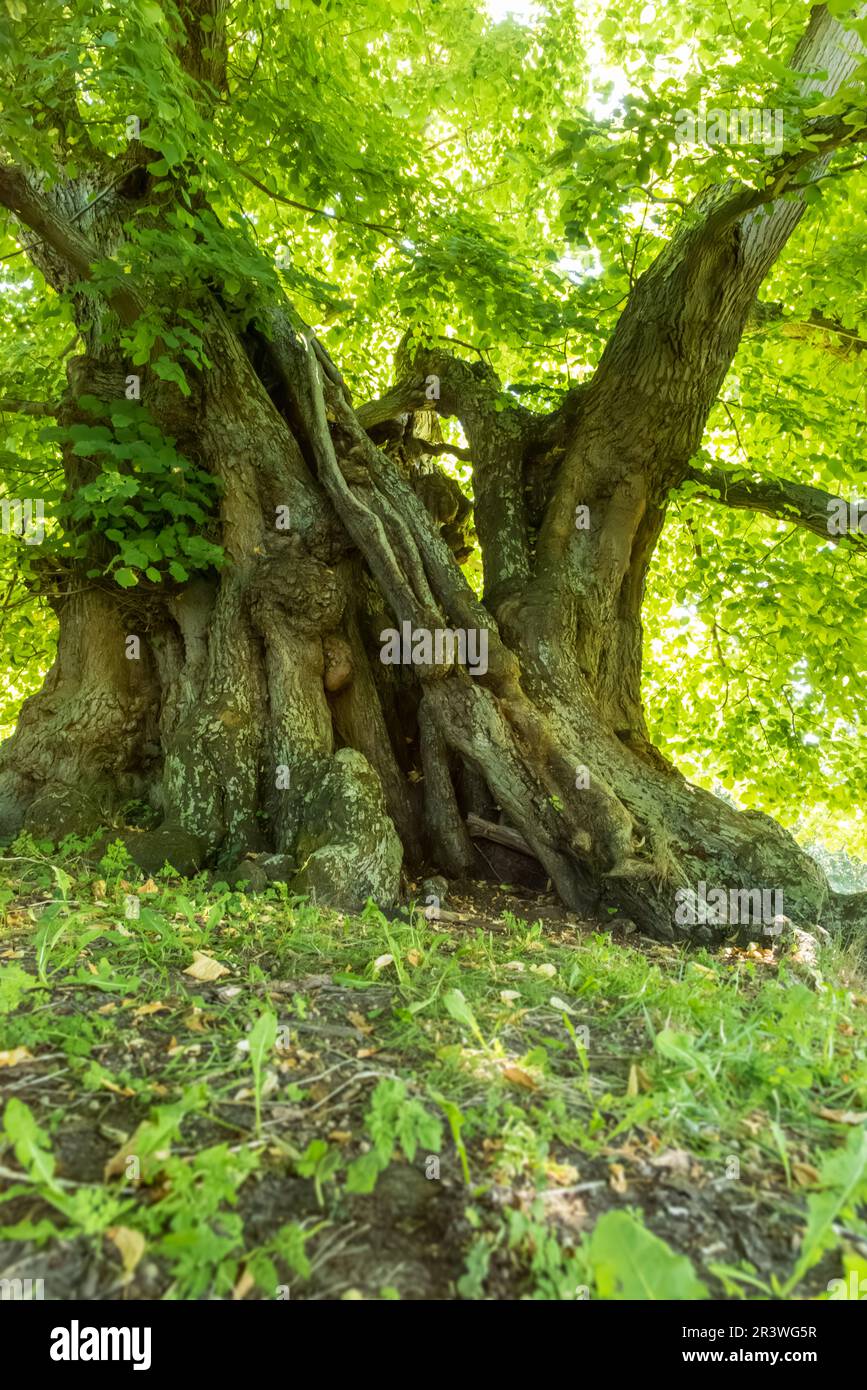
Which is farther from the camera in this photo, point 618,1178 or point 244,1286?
point 618,1178

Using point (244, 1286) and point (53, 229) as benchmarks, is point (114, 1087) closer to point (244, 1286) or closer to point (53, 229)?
point (244, 1286)

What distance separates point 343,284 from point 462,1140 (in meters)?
9.81

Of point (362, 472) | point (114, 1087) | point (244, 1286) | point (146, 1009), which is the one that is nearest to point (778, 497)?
point (362, 472)

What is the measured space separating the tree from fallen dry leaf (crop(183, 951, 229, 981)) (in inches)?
51.3

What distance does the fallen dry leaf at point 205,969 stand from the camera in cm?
279

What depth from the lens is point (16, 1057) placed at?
6.73ft

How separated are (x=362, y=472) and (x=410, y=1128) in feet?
15.7

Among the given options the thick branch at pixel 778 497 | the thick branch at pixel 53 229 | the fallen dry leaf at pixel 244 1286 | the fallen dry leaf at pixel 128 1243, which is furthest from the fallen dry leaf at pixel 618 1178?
the thick branch at pixel 778 497

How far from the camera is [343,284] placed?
9.55m

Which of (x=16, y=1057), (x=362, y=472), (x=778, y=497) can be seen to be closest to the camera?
(x=16, y=1057)

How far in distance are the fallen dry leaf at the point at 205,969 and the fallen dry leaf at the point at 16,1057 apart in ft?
2.38
